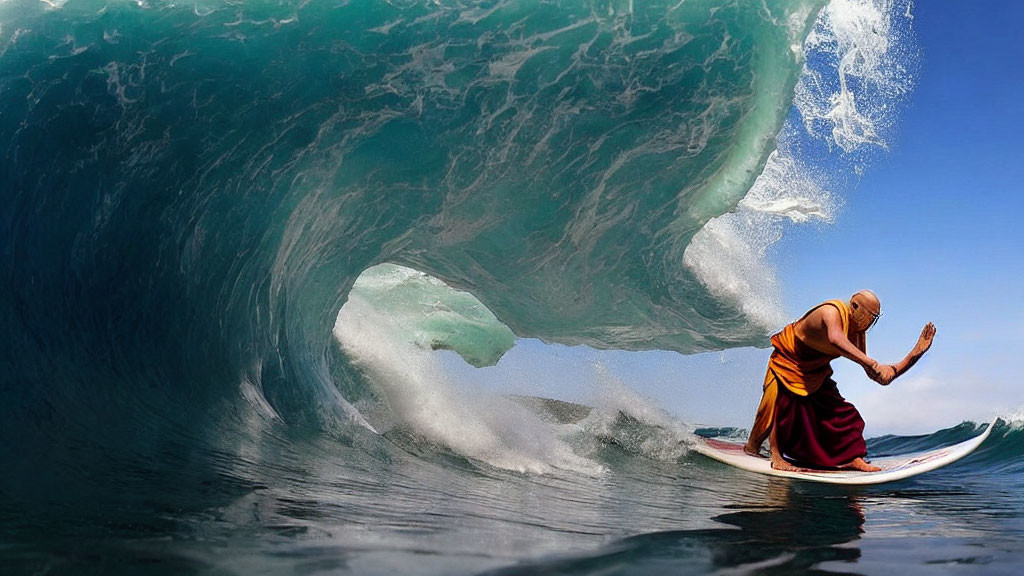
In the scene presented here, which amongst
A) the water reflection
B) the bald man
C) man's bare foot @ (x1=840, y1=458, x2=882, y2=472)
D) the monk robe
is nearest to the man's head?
the bald man

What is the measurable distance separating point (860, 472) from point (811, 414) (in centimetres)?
64

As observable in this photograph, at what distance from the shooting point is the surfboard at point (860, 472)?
208 inches

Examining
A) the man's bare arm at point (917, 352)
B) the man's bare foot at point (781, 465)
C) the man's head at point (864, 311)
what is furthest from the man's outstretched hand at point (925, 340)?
the man's bare foot at point (781, 465)

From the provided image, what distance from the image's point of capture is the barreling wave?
13.5 ft

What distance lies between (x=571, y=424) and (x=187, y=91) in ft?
19.3

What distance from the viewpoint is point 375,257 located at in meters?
6.91

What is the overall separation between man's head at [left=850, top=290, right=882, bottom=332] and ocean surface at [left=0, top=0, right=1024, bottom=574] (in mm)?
1275

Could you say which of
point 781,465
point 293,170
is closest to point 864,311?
point 781,465

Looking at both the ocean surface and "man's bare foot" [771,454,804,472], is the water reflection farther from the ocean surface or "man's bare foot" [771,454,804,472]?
"man's bare foot" [771,454,804,472]

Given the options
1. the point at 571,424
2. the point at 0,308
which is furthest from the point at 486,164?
the point at 571,424

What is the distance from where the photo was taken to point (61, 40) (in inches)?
165

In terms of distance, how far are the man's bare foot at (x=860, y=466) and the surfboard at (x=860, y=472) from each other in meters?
0.08

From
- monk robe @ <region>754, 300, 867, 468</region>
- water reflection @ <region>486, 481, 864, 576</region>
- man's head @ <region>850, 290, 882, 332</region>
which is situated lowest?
water reflection @ <region>486, 481, 864, 576</region>

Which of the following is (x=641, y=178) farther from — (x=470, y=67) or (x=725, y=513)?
(x=725, y=513)
